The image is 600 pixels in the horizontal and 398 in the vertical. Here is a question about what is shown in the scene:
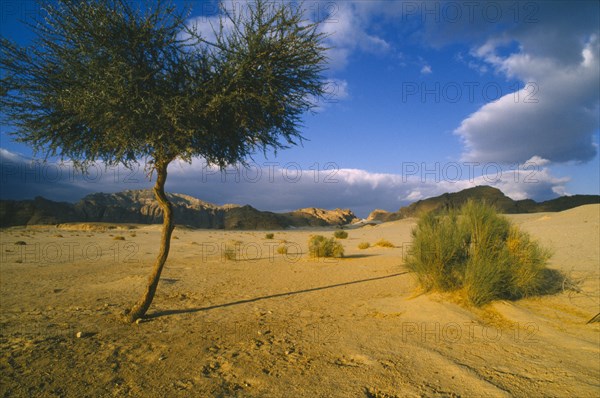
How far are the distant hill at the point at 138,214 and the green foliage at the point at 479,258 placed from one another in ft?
217

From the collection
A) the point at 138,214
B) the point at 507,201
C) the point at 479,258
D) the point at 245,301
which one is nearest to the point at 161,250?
the point at 245,301

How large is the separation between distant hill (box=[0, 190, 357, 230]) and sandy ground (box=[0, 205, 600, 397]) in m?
62.4

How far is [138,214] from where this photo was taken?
283 ft

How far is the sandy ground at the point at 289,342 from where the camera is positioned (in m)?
4.07

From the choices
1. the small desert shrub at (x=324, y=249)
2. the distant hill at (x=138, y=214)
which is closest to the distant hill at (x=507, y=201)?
the distant hill at (x=138, y=214)

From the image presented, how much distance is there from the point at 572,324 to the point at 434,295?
2.53 m

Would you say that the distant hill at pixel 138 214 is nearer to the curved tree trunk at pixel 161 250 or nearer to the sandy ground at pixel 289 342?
the sandy ground at pixel 289 342

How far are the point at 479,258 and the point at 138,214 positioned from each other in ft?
295

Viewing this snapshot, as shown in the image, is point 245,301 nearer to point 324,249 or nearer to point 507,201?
point 324,249

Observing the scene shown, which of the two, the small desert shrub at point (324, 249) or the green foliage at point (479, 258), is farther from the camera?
the small desert shrub at point (324, 249)

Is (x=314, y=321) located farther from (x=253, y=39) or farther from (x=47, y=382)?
(x=253, y=39)

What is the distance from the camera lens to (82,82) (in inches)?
227

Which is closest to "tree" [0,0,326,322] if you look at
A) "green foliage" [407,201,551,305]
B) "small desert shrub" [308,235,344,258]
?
"green foliage" [407,201,551,305]

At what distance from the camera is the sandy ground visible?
4.07 meters
